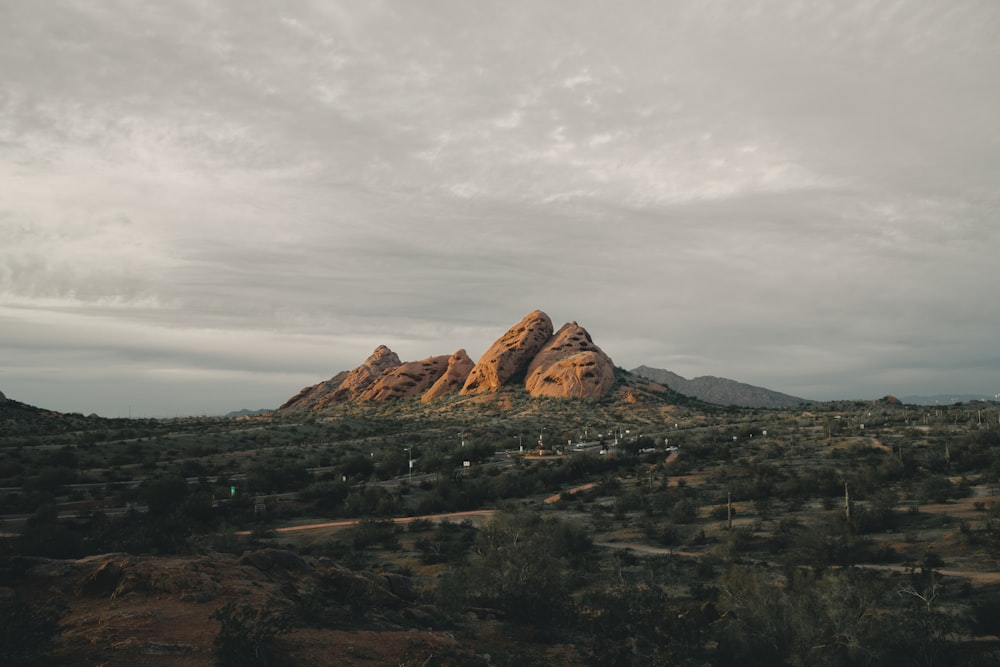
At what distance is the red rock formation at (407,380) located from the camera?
121688 mm

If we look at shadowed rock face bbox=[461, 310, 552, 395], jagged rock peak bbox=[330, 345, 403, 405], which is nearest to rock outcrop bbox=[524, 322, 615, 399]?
shadowed rock face bbox=[461, 310, 552, 395]

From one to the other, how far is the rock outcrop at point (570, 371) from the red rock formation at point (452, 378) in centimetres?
1631

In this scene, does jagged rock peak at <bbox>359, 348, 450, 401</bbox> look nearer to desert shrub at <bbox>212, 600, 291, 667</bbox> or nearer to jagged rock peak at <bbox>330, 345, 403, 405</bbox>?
jagged rock peak at <bbox>330, 345, 403, 405</bbox>

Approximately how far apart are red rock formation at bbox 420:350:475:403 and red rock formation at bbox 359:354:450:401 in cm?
406

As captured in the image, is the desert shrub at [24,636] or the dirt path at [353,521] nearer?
the desert shrub at [24,636]

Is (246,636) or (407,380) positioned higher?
(407,380)

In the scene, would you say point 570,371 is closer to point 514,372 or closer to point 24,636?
point 514,372

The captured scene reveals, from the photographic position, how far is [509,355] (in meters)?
109

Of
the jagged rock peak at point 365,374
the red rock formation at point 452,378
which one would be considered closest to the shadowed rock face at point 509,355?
the red rock formation at point 452,378

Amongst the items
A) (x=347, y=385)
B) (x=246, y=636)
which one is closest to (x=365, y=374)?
(x=347, y=385)

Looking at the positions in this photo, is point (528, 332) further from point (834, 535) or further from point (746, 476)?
point (834, 535)

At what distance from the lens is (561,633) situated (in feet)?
47.2

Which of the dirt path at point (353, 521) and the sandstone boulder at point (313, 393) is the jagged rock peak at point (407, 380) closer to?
the sandstone boulder at point (313, 393)

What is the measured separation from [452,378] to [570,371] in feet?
92.9
